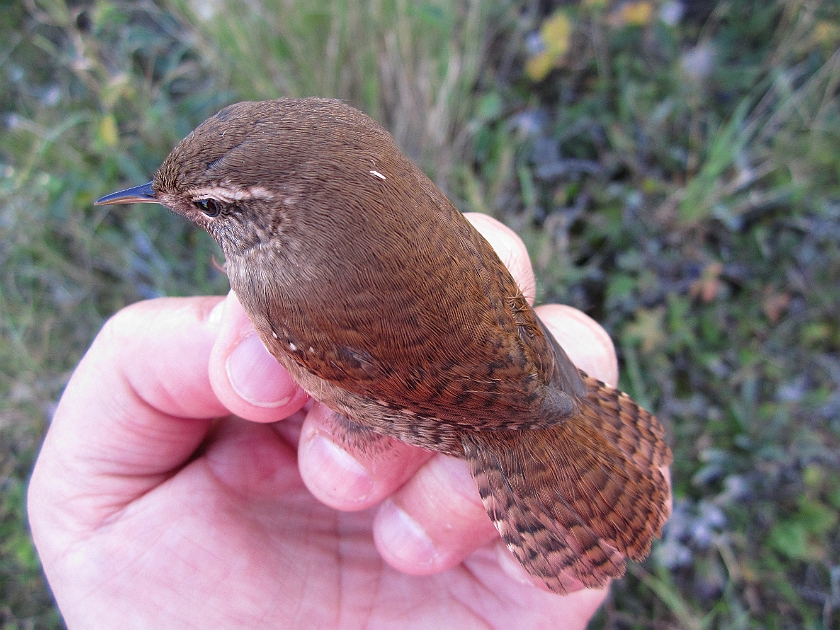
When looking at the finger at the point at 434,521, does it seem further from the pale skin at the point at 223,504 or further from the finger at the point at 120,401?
the finger at the point at 120,401

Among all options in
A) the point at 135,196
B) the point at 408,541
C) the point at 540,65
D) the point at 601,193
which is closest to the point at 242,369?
the point at 135,196

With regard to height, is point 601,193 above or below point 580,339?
above

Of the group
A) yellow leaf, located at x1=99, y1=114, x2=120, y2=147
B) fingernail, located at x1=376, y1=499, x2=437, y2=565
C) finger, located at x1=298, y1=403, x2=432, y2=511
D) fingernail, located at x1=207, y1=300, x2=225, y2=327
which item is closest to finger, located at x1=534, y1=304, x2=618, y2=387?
finger, located at x1=298, y1=403, x2=432, y2=511

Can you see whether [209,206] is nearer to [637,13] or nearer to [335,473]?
[335,473]

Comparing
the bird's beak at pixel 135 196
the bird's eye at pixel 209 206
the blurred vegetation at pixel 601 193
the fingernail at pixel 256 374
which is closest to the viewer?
the bird's eye at pixel 209 206

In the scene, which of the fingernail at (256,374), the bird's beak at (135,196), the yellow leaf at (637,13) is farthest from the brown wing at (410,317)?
the yellow leaf at (637,13)

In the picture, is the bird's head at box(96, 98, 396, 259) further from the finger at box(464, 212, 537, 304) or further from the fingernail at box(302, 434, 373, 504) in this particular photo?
the fingernail at box(302, 434, 373, 504)
